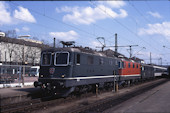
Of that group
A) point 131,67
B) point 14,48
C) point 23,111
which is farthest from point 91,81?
point 14,48

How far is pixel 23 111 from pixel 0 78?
10.1 meters

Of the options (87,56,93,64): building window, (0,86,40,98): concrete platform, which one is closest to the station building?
(0,86,40,98): concrete platform

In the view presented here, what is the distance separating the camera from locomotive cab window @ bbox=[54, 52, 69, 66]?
13905mm

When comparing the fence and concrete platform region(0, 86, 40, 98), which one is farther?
the fence

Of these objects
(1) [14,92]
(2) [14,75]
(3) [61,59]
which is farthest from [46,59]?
(2) [14,75]

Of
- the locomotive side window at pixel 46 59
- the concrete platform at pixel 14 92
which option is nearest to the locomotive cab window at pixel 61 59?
the locomotive side window at pixel 46 59

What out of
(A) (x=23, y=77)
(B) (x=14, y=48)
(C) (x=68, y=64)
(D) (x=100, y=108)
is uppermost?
(B) (x=14, y=48)

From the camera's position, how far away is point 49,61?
48.1 ft

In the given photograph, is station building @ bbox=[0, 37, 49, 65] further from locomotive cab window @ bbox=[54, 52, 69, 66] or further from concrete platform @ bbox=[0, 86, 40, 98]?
locomotive cab window @ bbox=[54, 52, 69, 66]

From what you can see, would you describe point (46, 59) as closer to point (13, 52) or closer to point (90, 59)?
point (90, 59)

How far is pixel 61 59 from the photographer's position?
46.5 ft

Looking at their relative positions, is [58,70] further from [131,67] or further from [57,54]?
[131,67]

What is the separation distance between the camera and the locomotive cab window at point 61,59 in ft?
45.6

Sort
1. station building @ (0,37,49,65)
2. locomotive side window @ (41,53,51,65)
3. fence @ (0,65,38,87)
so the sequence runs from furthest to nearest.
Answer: station building @ (0,37,49,65)
fence @ (0,65,38,87)
locomotive side window @ (41,53,51,65)
